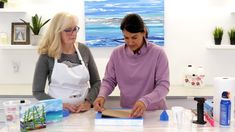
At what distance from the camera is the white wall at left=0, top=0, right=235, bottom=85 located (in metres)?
3.33

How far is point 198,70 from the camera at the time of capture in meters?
3.23

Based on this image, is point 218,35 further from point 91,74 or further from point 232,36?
point 91,74

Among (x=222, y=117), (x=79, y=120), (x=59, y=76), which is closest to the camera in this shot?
(x=222, y=117)

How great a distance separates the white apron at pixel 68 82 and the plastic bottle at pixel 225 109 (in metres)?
1.02

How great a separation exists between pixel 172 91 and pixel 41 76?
4.37ft

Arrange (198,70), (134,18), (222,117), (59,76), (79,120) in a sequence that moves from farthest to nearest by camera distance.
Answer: (198,70) < (59,76) < (134,18) < (79,120) < (222,117)

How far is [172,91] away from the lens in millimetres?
3041

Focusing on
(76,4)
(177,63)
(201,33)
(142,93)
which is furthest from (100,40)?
(142,93)

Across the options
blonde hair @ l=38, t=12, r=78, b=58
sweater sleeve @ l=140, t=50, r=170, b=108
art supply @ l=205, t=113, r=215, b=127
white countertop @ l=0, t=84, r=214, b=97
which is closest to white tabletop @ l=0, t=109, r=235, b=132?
art supply @ l=205, t=113, r=215, b=127

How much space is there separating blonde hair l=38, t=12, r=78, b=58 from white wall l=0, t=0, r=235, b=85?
3.70 ft

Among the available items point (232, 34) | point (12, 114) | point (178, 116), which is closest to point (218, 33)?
point (232, 34)

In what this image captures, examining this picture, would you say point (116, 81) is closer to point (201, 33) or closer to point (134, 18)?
point (134, 18)

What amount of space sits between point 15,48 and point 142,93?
1.73 meters

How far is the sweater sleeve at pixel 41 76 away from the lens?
2.27 metres
